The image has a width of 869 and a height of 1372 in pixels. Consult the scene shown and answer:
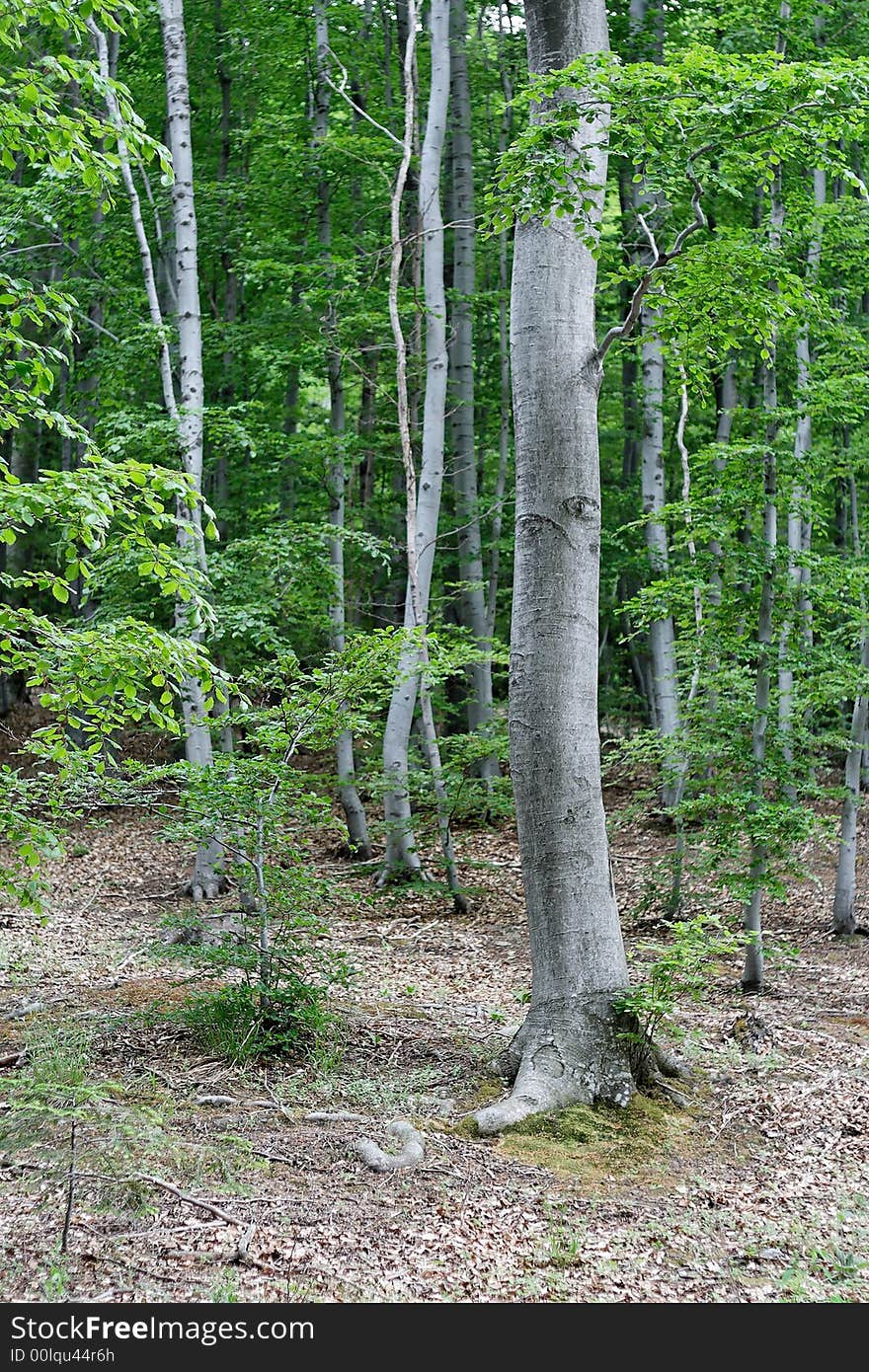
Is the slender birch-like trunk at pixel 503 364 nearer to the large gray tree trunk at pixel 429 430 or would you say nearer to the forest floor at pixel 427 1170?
the large gray tree trunk at pixel 429 430

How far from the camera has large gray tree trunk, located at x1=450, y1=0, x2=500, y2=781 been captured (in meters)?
14.3

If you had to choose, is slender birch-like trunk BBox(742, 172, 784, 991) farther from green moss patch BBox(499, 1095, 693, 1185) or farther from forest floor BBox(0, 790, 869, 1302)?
green moss patch BBox(499, 1095, 693, 1185)

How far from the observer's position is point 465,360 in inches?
581

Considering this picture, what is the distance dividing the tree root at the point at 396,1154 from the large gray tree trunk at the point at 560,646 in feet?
2.23

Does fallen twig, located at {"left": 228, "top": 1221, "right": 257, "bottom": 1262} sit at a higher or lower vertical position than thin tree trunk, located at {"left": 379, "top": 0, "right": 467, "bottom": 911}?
lower

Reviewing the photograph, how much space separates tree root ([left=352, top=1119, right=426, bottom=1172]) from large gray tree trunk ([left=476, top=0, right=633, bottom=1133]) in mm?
680

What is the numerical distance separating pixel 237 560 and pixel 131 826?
21.3 feet

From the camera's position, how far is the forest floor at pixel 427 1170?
12.8 ft

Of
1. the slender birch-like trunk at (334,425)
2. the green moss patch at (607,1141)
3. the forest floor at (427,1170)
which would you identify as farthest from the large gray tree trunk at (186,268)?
the green moss patch at (607,1141)

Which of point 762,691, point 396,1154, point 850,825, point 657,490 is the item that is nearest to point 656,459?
point 657,490

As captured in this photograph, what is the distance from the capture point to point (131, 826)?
1554 centimetres

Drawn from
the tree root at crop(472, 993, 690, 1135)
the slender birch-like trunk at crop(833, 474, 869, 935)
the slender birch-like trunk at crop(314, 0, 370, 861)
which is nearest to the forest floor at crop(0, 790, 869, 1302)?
the tree root at crop(472, 993, 690, 1135)

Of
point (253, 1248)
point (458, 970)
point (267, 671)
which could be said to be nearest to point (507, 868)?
point (458, 970)

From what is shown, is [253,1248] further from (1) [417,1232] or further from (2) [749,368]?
(2) [749,368]
